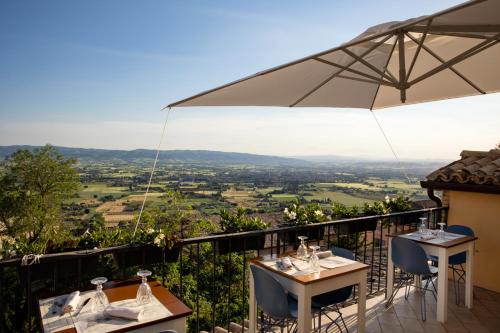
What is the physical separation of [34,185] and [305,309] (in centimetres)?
3532

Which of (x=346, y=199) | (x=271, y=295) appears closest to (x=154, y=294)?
(x=271, y=295)

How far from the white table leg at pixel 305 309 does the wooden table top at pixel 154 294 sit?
101 centimetres

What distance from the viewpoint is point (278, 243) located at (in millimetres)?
4105

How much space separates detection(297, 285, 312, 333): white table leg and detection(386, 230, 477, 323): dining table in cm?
213

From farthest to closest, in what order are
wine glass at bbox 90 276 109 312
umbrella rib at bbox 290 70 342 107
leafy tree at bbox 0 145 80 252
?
leafy tree at bbox 0 145 80 252 → umbrella rib at bbox 290 70 342 107 → wine glass at bbox 90 276 109 312

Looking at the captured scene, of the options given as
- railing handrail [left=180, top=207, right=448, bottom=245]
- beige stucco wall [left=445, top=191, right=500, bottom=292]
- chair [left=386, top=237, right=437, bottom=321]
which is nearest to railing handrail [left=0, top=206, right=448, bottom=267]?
railing handrail [left=180, top=207, right=448, bottom=245]

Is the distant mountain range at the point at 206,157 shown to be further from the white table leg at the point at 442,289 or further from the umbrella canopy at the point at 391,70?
the white table leg at the point at 442,289

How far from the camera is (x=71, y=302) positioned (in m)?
2.13

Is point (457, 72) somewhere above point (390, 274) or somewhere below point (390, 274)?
above

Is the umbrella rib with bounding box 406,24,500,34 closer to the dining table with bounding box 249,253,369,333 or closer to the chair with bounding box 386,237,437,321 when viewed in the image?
the dining table with bounding box 249,253,369,333

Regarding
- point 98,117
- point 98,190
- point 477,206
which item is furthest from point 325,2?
point 98,117

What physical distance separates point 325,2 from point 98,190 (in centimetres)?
2482

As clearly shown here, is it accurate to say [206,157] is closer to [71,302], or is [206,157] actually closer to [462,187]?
[462,187]

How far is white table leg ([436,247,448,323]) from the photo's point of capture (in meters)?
3.99
